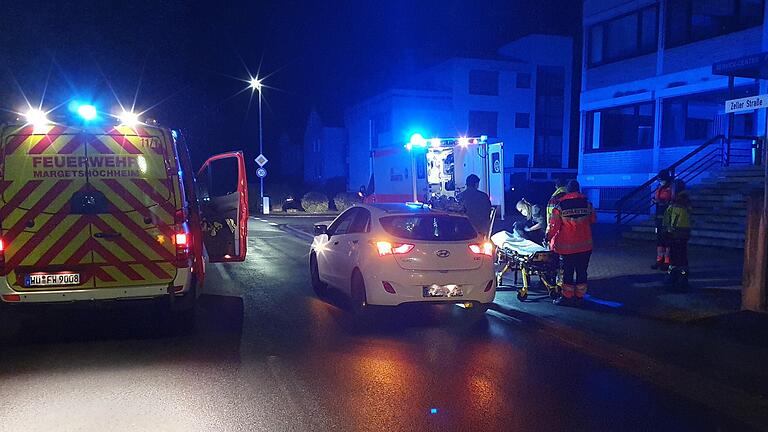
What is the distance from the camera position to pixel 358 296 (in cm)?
801

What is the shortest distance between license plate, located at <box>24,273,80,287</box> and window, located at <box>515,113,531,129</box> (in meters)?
38.8

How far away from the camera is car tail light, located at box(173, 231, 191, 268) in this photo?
22.9ft

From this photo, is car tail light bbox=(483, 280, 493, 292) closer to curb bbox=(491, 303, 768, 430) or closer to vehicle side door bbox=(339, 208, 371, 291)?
curb bbox=(491, 303, 768, 430)

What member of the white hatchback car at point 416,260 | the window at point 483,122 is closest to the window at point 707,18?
the white hatchback car at point 416,260

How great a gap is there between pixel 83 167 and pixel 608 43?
894 inches

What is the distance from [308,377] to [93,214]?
3152mm

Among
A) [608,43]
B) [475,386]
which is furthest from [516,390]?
[608,43]

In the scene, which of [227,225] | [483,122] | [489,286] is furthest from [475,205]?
[483,122]

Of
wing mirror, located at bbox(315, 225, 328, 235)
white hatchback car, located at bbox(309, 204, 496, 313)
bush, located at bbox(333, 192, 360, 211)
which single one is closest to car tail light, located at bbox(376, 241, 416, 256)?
white hatchback car, located at bbox(309, 204, 496, 313)

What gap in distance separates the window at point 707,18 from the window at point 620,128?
2.72 metres

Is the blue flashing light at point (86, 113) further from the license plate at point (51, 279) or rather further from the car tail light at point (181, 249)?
the license plate at point (51, 279)

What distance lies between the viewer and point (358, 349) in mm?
6652

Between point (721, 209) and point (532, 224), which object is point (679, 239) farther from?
point (721, 209)

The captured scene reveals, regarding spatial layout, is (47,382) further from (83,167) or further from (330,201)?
(330,201)
